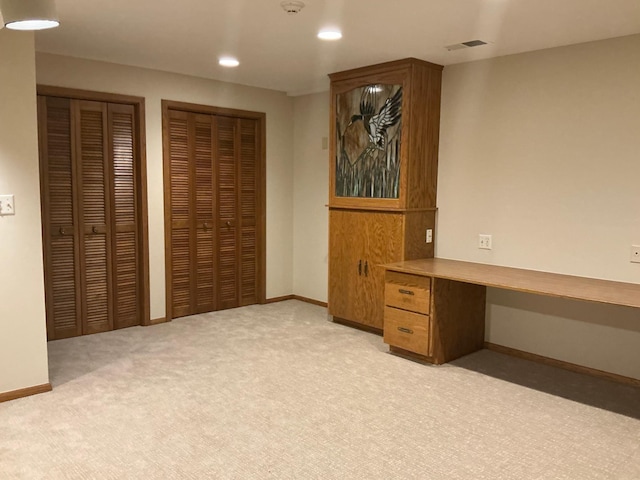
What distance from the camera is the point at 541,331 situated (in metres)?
3.87

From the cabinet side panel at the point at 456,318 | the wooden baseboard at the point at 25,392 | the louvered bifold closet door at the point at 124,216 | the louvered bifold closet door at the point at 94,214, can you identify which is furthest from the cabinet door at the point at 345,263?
the wooden baseboard at the point at 25,392

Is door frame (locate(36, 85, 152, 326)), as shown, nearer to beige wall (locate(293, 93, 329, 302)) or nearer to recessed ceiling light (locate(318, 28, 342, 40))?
beige wall (locate(293, 93, 329, 302))

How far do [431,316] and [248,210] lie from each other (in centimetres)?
251

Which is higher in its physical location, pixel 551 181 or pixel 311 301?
pixel 551 181

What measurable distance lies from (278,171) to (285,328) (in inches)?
A: 72.0

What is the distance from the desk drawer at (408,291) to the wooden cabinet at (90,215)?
2.26 m

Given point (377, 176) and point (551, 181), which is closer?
point (551, 181)

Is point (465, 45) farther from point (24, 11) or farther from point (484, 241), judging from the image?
point (24, 11)

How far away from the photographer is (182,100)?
15.8 feet

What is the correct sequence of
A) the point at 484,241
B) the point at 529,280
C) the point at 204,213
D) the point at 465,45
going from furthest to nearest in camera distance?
the point at 204,213 → the point at 484,241 → the point at 465,45 → the point at 529,280

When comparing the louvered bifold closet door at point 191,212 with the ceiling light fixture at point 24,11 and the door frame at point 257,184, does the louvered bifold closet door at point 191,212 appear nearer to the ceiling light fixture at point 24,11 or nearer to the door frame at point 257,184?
the door frame at point 257,184

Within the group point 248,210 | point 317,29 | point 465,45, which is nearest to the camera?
point 317,29

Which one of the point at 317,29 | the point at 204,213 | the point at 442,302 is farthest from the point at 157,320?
the point at 317,29

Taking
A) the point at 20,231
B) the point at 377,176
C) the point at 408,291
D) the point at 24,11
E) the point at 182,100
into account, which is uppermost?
the point at 182,100
